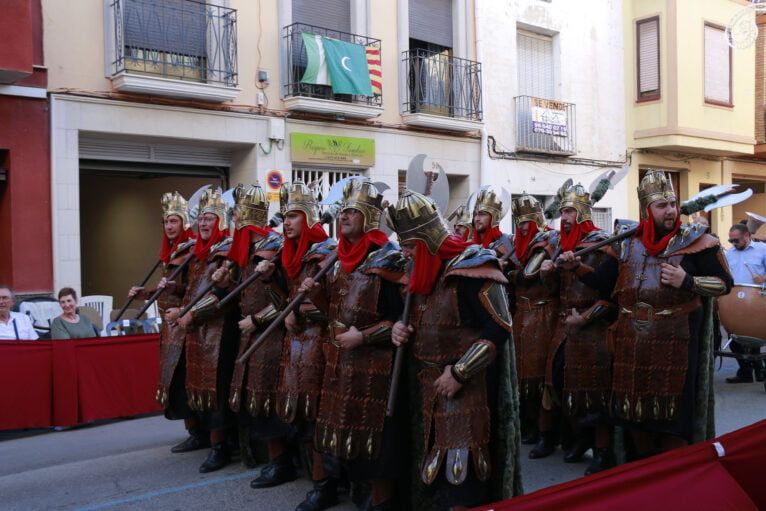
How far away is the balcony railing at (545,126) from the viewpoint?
16.1 m

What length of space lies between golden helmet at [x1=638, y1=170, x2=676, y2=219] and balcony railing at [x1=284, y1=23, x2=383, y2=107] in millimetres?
8404

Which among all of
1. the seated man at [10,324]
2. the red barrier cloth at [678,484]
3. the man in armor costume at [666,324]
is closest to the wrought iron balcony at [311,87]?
the seated man at [10,324]

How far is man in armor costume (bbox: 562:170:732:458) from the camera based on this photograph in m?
4.89

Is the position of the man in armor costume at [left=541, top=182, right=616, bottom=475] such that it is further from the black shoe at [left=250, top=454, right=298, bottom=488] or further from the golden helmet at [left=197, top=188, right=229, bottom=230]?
the golden helmet at [left=197, top=188, right=229, bottom=230]

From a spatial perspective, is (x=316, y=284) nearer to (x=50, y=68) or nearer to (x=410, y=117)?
(x=50, y=68)

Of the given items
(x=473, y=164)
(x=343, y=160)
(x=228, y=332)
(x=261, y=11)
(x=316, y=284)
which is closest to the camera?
(x=316, y=284)

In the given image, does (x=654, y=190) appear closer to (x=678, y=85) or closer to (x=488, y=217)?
(x=488, y=217)

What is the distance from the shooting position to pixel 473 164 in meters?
15.4

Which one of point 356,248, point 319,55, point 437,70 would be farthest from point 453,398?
point 437,70

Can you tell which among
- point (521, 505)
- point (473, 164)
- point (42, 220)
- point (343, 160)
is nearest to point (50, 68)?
point (42, 220)

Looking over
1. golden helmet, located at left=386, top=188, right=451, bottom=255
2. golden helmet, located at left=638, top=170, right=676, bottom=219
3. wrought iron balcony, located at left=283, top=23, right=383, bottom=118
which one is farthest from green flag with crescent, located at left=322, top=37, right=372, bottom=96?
golden helmet, located at left=386, top=188, right=451, bottom=255

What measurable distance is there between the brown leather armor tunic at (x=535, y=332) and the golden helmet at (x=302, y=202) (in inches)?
75.7

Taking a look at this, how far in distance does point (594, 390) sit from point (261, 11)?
9.26 m

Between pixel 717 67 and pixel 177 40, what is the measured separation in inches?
571
